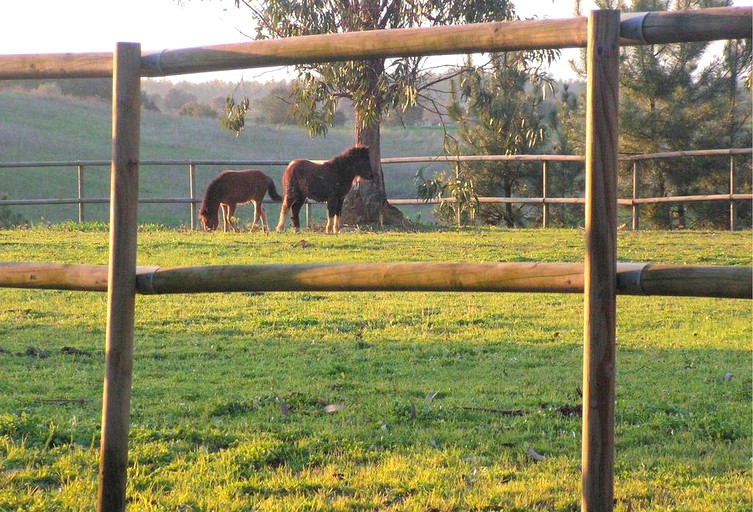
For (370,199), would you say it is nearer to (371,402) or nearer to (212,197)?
(212,197)

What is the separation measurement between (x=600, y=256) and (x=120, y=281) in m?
1.52

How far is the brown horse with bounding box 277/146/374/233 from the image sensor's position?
50.4ft

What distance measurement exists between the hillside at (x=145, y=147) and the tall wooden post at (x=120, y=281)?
2730 centimetres

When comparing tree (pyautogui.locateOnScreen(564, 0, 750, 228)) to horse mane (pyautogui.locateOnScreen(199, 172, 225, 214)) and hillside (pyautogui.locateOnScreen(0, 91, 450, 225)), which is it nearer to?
horse mane (pyautogui.locateOnScreen(199, 172, 225, 214))

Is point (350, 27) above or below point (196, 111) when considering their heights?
below

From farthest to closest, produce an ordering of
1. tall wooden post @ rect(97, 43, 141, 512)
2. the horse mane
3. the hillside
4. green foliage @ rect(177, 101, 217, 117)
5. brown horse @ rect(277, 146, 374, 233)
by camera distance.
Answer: green foliage @ rect(177, 101, 217, 117) → the hillside → the horse mane → brown horse @ rect(277, 146, 374, 233) → tall wooden post @ rect(97, 43, 141, 512)

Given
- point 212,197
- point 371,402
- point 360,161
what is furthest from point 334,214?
point 371,402

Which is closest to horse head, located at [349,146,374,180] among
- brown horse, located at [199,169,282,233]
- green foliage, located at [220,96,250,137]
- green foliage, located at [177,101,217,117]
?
brown horse, located at [199,169,282,233]

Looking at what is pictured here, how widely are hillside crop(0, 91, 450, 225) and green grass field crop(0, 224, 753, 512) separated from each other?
22.7 metres

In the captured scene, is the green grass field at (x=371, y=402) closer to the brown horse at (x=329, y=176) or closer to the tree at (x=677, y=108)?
the brown horse at (x=329, y=176)

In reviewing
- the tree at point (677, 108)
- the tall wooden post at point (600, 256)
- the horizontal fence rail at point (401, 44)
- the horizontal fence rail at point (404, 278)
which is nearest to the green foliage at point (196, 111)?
the tree at point (677, 108)

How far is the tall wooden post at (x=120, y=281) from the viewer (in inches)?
119

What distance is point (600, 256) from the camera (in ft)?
8.75

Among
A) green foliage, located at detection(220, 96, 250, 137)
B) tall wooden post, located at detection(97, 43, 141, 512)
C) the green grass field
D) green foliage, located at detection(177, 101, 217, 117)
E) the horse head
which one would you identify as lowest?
the green grass field
